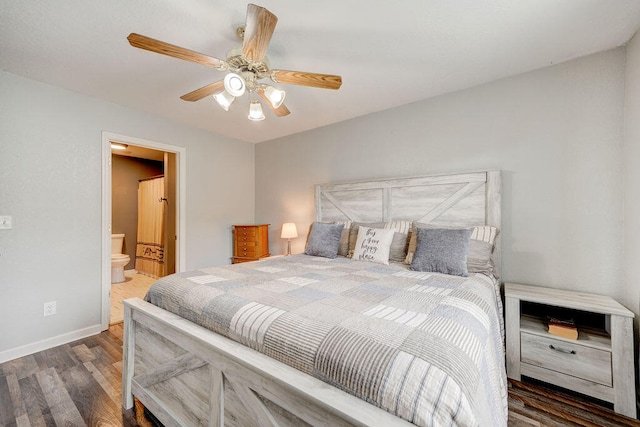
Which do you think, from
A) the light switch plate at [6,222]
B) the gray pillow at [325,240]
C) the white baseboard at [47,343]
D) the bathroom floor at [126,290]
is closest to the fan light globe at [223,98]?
the gray pillow at [325,240]

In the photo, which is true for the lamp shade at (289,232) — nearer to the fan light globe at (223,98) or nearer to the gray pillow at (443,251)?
the gray pillow at (443,251)

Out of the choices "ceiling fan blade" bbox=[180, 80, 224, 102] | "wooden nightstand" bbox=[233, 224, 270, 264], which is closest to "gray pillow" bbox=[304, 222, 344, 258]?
"wooden nightstand" bbox=[233, 224, 270, 264]

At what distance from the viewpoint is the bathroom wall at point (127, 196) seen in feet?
17.3

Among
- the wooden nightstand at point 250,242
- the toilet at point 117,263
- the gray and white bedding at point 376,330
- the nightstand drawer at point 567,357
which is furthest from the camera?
the toilet at point 117,263

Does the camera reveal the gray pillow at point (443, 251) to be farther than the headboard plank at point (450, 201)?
No

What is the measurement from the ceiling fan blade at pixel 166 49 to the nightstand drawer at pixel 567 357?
2869 millimetres

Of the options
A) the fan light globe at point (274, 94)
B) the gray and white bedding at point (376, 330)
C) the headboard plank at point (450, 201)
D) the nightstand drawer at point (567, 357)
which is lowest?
the nightstand drawer at point (567, 357)

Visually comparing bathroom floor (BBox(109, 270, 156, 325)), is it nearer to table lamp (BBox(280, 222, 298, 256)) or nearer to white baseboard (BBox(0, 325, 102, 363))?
white baseboard (BBox(0, 325, 102, 363))

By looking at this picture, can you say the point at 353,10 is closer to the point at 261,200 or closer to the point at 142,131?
the point at 142,131

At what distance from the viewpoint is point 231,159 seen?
426cm

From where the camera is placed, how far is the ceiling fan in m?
1.43

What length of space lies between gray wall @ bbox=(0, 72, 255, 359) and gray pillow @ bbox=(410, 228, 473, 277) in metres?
3.27

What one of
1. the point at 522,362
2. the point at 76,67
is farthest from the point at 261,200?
the point at 522,362

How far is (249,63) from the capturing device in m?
1.71
